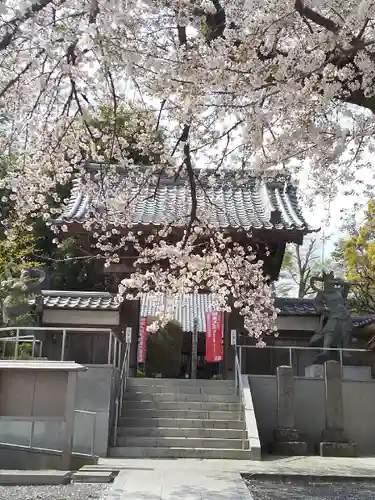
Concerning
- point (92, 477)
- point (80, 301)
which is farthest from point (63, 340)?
point (92, 477)

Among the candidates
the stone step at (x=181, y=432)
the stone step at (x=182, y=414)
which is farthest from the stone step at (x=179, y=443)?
the stone step at (x=182, y=414)

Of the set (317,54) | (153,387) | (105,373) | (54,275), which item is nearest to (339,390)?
(153,387)

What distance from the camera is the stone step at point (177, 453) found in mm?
8984

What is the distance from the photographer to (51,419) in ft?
23.6

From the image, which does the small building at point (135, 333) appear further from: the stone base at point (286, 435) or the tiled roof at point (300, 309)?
the stone base at point (286, 435)

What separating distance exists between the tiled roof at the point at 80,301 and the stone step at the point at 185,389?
79.4 inches

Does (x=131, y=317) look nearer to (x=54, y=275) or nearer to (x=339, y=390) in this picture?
(x=339, y=390)

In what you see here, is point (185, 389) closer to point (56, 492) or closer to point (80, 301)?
point (80, 301)

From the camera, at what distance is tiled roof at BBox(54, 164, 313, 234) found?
10.9 m

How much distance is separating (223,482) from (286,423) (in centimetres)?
471

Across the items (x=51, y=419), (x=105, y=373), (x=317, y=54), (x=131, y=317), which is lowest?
(x=51, y=419)

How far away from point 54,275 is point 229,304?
9.88 meters

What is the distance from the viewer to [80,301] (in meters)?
12.8

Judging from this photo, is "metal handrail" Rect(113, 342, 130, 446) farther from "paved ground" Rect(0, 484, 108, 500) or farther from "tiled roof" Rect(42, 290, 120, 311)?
"paved ground" Rect(0, 484, 108, 500)
